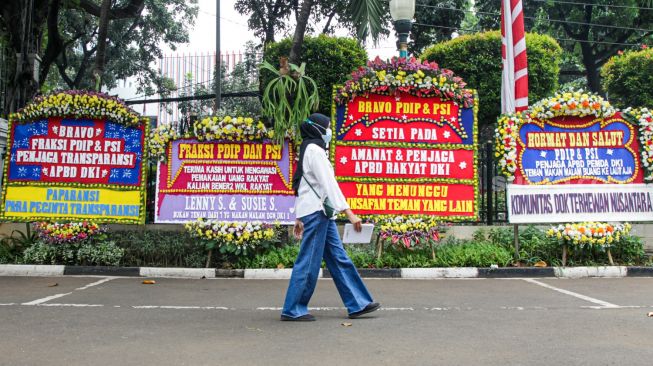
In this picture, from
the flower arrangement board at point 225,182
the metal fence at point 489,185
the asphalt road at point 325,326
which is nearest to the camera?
the asphalt road at point 325,326

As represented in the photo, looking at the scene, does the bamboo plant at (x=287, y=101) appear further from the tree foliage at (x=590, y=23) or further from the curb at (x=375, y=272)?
the tree foliage at (x=590, y=23)

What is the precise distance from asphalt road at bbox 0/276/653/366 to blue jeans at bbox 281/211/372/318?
178 millimetres

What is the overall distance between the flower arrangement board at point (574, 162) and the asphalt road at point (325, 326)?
1844 mm

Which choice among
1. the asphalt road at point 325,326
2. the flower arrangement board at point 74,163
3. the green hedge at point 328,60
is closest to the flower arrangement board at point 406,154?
the asphalt road at point 325,326

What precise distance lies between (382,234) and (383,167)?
1067 millimetres

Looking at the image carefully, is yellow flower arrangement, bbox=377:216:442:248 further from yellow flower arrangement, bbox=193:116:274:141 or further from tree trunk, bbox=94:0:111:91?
tree trunk, bbox=94:0:111:91

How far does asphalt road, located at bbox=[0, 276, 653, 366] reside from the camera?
13.8ft

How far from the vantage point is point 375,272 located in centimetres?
913

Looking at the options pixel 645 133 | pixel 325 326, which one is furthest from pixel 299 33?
pixel 325 326

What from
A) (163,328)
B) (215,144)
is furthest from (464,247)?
(163,328)

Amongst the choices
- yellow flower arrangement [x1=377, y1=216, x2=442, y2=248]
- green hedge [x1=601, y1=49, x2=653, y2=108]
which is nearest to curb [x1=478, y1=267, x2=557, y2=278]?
yellow flower arrangement [x1=377, y1=216, x2=442, y2=248]

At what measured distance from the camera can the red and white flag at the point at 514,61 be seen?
11.0 metres

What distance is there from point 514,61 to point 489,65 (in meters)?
5.00

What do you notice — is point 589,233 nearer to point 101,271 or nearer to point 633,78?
point 101,271
